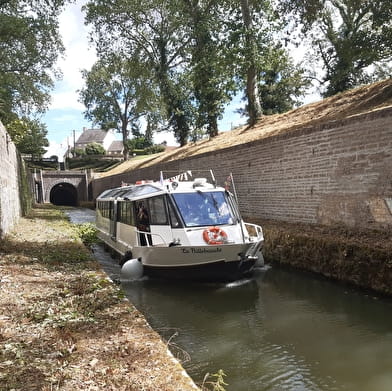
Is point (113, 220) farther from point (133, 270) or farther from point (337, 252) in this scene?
point (337, 252)

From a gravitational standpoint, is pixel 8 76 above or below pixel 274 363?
above

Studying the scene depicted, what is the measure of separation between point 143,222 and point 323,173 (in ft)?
18.3

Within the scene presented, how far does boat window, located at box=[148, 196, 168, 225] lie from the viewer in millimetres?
10172

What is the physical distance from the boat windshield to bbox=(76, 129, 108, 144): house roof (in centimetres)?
9393

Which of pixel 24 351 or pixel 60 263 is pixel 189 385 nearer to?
pixel 24 351

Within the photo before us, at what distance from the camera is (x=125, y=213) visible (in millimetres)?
12688

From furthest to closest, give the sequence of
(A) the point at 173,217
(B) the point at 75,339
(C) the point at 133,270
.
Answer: (C) the point at 133,270 < (A) the point at 173,217 < (B) the point at 75,339

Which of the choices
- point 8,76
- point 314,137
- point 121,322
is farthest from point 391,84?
point 8,76

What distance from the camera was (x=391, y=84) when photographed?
14.3 m

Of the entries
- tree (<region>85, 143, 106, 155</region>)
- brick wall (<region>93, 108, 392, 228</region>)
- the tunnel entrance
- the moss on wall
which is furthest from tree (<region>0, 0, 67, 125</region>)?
tree (<region>85, 143, 106, 155</region>)

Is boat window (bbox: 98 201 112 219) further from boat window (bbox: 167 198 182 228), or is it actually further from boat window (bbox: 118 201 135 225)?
boat window (bbox: 167 198 182 228)

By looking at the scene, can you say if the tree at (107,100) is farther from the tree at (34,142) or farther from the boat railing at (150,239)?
the boat railing at (150,239)

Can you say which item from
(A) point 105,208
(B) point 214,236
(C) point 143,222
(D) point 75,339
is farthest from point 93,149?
(D) point 75,339

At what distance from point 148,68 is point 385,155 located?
2559 centimetres
